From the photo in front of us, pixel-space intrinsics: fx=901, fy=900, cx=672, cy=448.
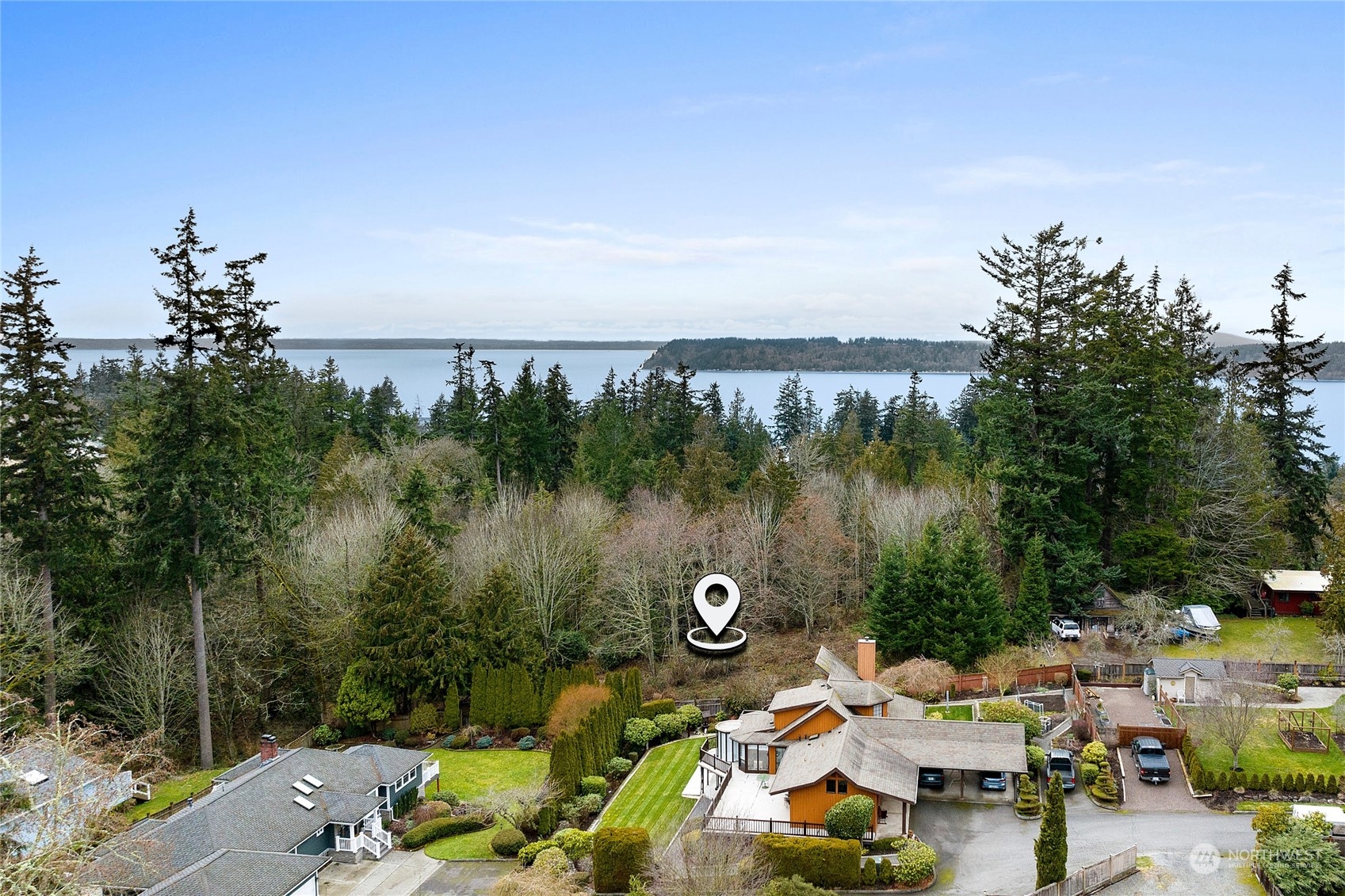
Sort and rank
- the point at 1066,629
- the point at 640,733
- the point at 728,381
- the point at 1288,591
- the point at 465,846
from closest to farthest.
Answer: the point at 465,846, the point at 640,733, the point at 1066,629, the point at 1288,591, the point at 728,381

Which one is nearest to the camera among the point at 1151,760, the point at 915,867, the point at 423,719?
→ the point at 915,867

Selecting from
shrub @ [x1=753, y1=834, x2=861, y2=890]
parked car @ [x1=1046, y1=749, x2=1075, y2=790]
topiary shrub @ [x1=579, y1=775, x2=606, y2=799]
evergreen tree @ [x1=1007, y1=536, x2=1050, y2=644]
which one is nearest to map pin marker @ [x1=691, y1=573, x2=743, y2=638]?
topiary shrub @ [x1=579, y1=775, x2=606, y2=799]

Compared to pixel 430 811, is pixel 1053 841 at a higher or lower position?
higher

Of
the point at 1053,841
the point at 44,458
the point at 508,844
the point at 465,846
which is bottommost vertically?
the point at 465,846

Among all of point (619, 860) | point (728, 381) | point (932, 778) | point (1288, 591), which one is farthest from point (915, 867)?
point (728, 381)

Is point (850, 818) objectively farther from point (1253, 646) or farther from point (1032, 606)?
point (1253, 646)

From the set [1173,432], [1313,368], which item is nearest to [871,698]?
[1173,432]

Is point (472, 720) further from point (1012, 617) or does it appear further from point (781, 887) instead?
point (1012, 617)
